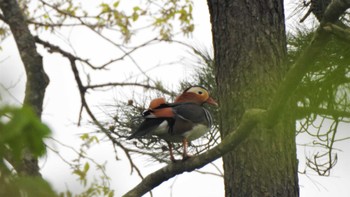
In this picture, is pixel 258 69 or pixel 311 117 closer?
pixel 258 69

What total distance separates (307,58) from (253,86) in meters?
1.06

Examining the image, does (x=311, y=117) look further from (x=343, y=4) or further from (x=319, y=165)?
(x=343, y=4)

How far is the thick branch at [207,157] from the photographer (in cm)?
233

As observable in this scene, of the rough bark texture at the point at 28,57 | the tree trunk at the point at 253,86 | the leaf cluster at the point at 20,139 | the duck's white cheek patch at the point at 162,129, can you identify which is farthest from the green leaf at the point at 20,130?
the rough bark texture at the point at 28,57

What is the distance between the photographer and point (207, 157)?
2.56 meters

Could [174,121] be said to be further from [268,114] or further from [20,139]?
[20,139]

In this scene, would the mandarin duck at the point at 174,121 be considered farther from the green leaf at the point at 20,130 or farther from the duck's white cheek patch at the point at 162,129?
the green leaf at the point at 20,130

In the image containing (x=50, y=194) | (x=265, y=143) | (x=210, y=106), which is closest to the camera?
(x=50, y=194)

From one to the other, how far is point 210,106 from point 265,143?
1.19 metres

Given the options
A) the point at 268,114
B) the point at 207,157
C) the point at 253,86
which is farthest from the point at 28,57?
the point at 268,114

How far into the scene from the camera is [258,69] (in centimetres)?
316

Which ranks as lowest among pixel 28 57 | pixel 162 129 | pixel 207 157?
pixel 207 157

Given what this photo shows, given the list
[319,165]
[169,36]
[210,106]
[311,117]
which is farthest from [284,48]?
[169,36]

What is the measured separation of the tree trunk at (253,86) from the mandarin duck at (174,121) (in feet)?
0.55
